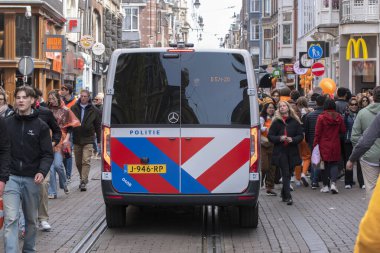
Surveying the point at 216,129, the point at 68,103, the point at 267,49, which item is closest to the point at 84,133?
the point at 68,103

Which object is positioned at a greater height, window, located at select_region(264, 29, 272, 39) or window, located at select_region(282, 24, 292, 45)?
window, located at select_region(264, 29, 272, 39)

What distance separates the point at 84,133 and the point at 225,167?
5.55 m

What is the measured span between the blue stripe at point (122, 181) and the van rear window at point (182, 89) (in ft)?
1.90

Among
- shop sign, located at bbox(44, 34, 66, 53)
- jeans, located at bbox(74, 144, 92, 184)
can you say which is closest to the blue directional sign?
shop sign, located at bbox(44, 34, 66, 53)

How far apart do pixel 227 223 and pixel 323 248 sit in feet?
8.02

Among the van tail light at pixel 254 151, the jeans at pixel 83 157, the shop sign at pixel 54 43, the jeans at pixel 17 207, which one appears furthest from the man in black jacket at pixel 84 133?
the shop sign at pixel 54 43

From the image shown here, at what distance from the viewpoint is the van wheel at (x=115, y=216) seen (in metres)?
10.4

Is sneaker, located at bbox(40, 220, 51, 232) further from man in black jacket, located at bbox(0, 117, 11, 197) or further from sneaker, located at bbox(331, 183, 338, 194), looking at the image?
sneaker, located at bbox(331, 183, 338, 194)

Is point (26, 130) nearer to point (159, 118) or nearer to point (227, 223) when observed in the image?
point (159, 118)

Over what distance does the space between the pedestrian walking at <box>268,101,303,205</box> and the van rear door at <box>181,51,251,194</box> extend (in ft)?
11.5

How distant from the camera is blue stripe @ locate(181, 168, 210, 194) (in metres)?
9.76

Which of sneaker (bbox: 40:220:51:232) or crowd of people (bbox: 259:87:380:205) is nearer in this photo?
sneaker (bbox: 40:220:51:232)

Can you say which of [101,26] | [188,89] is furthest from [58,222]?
[101,26]

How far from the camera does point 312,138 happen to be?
16.0 metres
